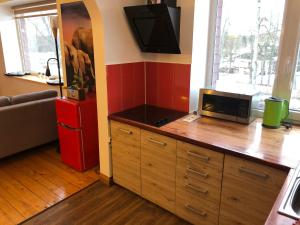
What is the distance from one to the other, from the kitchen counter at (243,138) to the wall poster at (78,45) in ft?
2.96

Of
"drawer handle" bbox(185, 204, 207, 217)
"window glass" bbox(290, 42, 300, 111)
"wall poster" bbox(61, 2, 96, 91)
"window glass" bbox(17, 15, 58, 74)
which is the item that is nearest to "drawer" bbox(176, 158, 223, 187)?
"drawer handle" bbox(185, 204, 207, 217)

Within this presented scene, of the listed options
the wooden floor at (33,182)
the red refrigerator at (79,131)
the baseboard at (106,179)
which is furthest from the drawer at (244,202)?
A: the red refrigerator at (79,131)

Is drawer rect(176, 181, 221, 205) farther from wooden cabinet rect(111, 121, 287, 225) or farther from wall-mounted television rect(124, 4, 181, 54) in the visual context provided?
wall-mounted television rect(124, 4, 181, 54)

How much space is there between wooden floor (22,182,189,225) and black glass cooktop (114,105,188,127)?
738 millimetres

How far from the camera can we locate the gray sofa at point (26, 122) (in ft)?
8.79

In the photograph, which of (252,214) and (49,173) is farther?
(49,173)

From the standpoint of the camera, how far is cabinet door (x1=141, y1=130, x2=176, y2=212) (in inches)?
73.5

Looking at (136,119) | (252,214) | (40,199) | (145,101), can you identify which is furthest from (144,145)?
(40,199)

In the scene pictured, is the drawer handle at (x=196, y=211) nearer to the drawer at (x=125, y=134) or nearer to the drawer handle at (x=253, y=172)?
the drawer handle at (x=253, y=172)

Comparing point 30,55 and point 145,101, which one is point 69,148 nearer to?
point 145,101

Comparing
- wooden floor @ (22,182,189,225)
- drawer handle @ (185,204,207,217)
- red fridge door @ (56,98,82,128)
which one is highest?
red fridge door @ (56,98,82,128)

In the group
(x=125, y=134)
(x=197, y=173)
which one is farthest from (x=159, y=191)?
(x=125, y=134)

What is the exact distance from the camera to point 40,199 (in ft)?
7.24

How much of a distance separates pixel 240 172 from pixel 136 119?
0.94 metres
